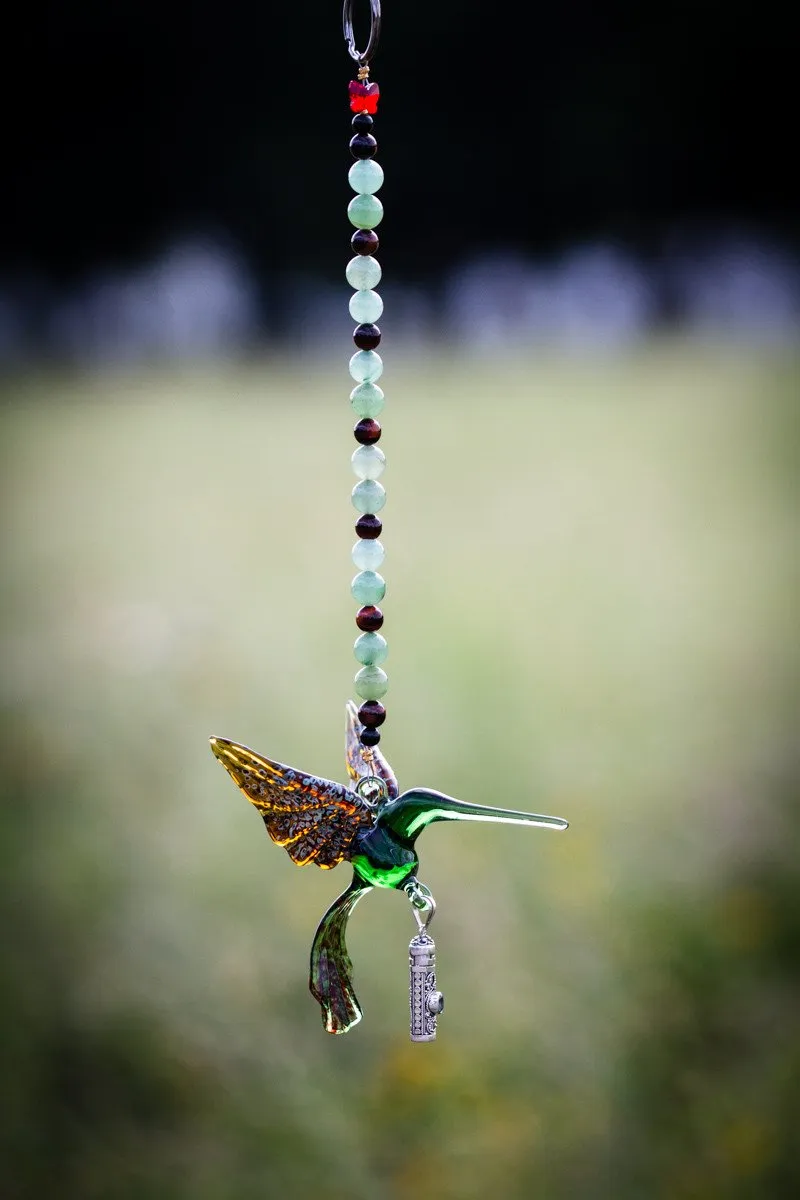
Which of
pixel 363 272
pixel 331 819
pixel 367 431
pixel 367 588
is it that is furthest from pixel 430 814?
pixel 363 272

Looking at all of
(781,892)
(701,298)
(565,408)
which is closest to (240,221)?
(565,408)

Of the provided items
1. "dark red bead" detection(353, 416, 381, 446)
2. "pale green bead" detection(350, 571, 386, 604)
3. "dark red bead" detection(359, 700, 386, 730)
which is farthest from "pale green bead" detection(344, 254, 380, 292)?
"dark red bead" detection(359, 700, 386, 730)

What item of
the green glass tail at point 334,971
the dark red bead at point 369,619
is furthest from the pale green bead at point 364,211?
the green glass tail at point 334,971

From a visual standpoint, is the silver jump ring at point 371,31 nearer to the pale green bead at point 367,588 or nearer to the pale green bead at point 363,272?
the pale green bead at point 363,272

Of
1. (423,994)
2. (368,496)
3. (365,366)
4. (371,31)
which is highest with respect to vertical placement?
(371,31)

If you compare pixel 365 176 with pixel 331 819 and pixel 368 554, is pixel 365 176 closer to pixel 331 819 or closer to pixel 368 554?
pixel 368 554
